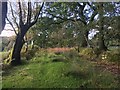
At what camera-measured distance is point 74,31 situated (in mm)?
9648

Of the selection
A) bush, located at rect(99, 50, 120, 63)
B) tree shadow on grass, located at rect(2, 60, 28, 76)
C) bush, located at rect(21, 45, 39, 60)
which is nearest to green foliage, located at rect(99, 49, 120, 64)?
bush, located at rect(99, 50, 120, 63)

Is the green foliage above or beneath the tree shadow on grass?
above

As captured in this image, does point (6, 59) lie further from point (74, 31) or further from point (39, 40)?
point (74, 31)

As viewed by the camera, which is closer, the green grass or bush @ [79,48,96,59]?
the green grass

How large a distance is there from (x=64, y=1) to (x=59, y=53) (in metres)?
2.39

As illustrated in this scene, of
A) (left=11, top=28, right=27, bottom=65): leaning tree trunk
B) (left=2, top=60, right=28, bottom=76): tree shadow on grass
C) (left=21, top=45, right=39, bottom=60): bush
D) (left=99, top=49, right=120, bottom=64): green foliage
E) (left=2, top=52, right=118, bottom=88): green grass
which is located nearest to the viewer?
(left=2, top=52, right=118, bottom=88): green grass

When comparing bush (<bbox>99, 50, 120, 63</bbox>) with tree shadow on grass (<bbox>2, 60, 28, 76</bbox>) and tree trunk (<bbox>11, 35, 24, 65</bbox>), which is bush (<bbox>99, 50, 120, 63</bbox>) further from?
tree trunk (<bbox>11, 35, 24, 65</bbox>)

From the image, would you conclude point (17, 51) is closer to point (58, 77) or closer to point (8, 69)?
point (8, 69)

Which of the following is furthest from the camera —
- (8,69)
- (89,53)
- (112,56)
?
(89,53)

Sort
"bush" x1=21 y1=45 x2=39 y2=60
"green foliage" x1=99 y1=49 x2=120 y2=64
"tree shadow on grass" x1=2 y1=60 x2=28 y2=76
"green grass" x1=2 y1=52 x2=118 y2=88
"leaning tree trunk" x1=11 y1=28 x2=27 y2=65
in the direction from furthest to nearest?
1. "bush" x1=21 y1=45 x2=39 y2=60
2. "green foliage" x1=99 y1=49 x2=120 y2=64
3. "leaning tree trunk" x1=11 y1=28 x2=27 y2=65
4. "tree shadow on grass" x1=2 y1=60 x2=28 y2=76
5. "green grass" x1=2 y1=52 x2=118 y2=88

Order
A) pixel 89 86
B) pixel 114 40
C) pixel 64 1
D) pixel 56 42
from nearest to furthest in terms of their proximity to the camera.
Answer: pixel 89 86 < pixel 114 40 < pixel 64 1 < pixel 56 42

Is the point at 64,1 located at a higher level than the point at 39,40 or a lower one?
higher

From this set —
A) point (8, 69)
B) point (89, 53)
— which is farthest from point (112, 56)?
point (8, 69)

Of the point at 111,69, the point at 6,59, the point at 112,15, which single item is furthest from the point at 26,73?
the point at 112,15
